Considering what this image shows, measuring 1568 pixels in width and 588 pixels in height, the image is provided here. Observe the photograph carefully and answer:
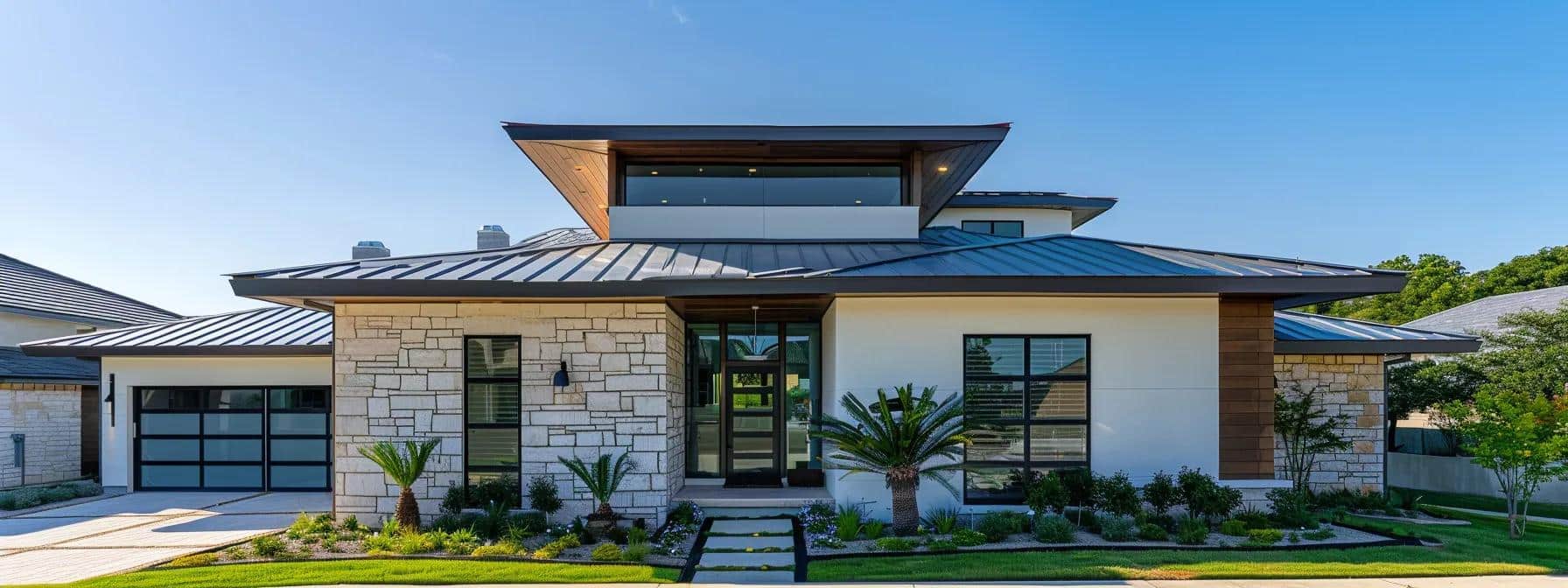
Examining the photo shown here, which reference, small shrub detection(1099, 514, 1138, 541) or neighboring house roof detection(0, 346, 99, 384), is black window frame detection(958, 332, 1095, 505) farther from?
neighboring house roof detection(0, 346, 99, 384)

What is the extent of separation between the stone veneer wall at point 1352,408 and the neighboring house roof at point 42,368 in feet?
71.0

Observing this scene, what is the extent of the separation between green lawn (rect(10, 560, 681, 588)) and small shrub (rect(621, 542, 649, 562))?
0.67ft

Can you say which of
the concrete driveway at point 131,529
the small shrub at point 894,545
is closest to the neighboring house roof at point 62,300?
the concrete driveway at point 131,529

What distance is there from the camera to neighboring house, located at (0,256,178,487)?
44.0 feet

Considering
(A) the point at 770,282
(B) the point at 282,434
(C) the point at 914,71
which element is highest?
(C) the point at 914,71

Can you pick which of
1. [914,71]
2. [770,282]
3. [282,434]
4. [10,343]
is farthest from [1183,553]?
[10,343]

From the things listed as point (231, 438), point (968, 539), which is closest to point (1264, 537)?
point (968, 539)

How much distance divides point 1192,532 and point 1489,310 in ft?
75.8

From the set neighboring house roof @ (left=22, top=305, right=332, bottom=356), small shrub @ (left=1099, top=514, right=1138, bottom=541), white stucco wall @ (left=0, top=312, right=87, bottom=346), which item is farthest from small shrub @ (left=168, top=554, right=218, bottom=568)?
white stucco wall @ (left=0, top=312, right=87, bottom=346)

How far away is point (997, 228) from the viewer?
1894cm

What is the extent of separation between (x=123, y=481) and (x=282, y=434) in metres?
2.85

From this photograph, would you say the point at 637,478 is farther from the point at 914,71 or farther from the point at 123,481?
the point at 123,481

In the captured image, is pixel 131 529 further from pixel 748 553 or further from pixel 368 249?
pixel 368 249

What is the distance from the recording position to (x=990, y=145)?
1130 cm
